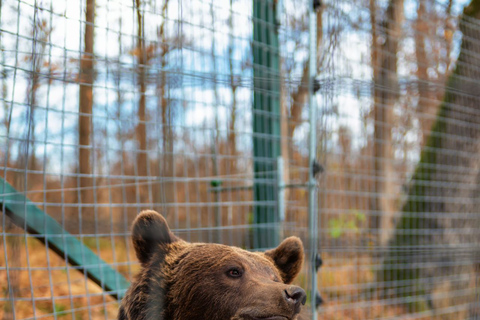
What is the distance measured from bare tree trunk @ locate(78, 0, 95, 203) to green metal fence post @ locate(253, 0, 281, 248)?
52.6 inches

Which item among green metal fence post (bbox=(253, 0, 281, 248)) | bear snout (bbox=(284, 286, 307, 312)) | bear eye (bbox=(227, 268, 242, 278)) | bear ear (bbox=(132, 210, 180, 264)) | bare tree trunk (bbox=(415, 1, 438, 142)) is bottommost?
bear snout (bbox=(284, 286, 307, 312))

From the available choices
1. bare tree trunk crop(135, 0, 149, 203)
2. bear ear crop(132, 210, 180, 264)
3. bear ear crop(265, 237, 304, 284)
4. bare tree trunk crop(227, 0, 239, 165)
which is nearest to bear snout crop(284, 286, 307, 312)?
bear ear crop(265, 237, 304, 284)

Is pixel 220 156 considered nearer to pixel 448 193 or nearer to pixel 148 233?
pixel 148 233

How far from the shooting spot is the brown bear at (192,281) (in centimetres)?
189

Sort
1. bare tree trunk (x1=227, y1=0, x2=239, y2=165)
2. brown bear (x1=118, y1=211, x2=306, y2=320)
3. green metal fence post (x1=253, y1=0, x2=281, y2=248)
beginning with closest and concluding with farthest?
1. brown bear (x1=118, y1=211, x2=306, y2=320)
2. bare tree trunk (x1=227, y1=0, x2=239, y2=165)
3. green metal fence post (x1=253, y1=0, x2=281, y2=248)

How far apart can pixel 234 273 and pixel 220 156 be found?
1288 millimetres

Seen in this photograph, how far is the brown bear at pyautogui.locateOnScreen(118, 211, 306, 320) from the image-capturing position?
6.19ft

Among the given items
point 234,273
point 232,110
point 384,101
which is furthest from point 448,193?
point 234,273

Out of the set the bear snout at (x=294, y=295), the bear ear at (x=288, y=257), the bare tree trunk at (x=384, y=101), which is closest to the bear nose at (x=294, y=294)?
the bear snout at (x=294, y=295)

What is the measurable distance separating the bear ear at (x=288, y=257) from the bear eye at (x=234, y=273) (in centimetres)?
39

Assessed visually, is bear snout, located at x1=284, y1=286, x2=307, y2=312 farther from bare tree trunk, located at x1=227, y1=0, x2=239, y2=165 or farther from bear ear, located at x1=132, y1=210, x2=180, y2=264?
bare tree trunk, located at x1=227, y1=0, x2=239, y2=165

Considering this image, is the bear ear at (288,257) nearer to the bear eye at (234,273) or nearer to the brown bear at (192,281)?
the brown bear at (192,281)

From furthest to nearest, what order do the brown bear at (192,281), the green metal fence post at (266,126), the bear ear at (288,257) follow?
the green metal fence post at (266,126) → the bear ear at (288,257) → the brown bear at (192,281)

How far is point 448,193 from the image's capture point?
17.5 ft
